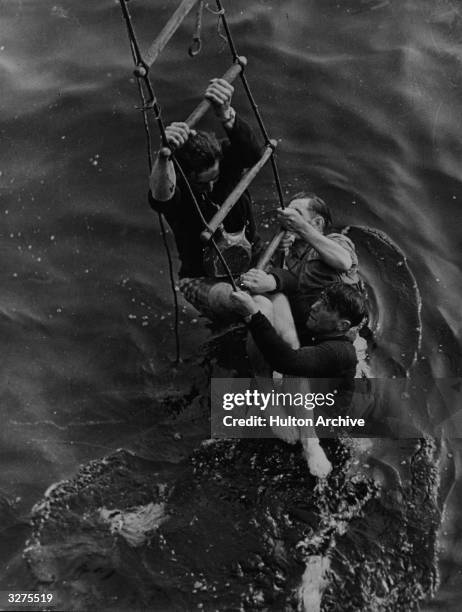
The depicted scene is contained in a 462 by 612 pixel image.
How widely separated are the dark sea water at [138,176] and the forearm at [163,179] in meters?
1.69

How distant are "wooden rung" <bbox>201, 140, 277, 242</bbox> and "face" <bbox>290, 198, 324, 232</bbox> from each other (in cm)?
50

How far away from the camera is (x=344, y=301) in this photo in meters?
5.27

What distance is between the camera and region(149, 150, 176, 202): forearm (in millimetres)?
5109

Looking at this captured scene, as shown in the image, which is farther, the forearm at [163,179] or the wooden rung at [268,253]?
the wooden rung at [268,253]

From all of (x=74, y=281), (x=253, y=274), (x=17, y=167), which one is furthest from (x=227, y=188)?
(x=17, y=167)

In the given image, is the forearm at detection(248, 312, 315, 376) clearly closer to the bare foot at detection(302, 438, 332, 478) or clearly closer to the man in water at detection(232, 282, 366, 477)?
the man in water at detection(232, 282, 366, 477)

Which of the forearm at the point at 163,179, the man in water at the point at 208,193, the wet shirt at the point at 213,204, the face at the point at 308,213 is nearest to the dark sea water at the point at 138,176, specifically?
the man in water at the point at 208,193

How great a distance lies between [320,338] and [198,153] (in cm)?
147

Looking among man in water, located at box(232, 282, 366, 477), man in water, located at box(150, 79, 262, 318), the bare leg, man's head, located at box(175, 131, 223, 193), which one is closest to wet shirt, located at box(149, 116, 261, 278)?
man in water, located at box(150, 79, 262, 318)

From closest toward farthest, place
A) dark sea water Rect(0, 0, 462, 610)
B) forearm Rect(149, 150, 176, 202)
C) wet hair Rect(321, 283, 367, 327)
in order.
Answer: forearm Rect(149, 150, 176, 202) < wet hair Rect(321, 283, 367, 327) < dark sea water Rect(0, 0, 462, 610)

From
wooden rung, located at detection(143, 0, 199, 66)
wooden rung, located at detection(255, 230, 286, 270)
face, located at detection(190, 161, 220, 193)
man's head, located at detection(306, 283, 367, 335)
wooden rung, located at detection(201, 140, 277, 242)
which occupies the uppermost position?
wooden rung, located at detection(143, 0, 199, 66)

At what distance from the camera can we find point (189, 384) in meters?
6.47

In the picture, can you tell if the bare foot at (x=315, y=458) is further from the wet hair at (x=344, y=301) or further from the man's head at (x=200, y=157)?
the man's head at (x=200, y=157)

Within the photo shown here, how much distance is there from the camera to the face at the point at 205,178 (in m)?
5.63
